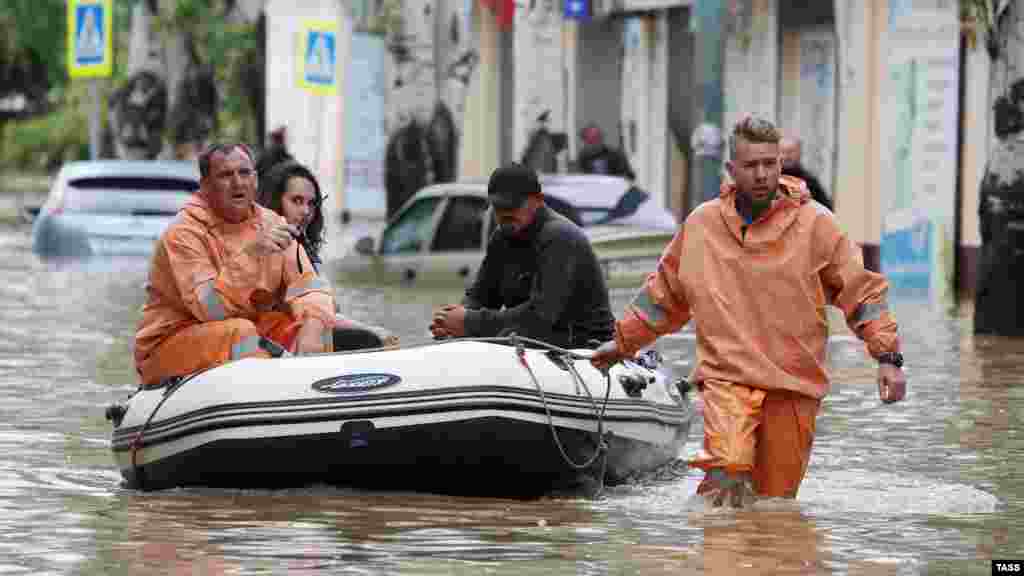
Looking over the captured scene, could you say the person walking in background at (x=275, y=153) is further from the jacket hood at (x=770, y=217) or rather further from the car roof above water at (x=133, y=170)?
the jacket hood at (x=770, y=217)

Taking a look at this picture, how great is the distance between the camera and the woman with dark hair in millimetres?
13527

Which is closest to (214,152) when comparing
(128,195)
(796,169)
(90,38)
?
(796,169)

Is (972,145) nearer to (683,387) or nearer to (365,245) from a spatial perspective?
(365,245)

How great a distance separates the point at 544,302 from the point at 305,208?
4.73ft

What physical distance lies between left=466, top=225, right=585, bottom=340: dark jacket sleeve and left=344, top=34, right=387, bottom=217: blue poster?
43.1m

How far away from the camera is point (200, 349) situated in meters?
12.6

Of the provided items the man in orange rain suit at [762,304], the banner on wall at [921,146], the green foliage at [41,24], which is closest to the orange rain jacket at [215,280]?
the man in orange rain suit at [762,304]

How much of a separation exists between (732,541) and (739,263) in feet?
3.38

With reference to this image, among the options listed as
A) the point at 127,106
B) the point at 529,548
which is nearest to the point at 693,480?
the point at 529,548

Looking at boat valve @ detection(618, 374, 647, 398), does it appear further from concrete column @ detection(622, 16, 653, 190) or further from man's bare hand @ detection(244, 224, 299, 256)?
concrete column @ detection(622, 16, 653, 190)

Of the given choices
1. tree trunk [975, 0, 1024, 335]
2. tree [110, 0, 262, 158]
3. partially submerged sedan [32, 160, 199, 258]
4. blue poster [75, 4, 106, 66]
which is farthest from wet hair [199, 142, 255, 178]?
tree [110, 0, 262, 158]

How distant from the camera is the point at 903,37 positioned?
3003cm

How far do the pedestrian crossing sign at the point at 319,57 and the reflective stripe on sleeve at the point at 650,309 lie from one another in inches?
1193

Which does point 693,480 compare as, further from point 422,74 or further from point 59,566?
point 422,74
